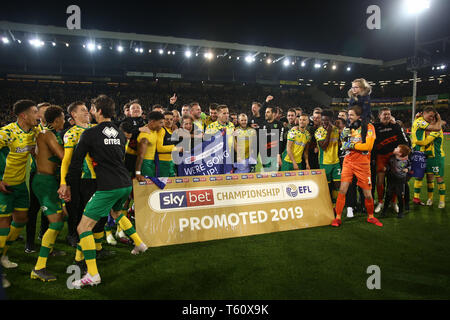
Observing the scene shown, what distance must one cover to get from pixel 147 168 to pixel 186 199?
1051mm

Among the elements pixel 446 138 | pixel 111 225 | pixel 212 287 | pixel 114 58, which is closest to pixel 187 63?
pixel 114 58

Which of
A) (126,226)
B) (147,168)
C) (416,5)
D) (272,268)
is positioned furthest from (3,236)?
(416,5)

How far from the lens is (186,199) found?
14.2 feet

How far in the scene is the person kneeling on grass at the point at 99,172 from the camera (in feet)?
9.77

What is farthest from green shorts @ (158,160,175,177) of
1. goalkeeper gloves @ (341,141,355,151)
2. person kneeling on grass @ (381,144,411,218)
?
person kneeling on grass @ (381,144,411,218)

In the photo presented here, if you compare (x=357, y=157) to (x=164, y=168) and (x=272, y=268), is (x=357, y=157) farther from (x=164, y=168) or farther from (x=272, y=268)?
(x=164, y=168)

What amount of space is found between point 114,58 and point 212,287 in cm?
3307

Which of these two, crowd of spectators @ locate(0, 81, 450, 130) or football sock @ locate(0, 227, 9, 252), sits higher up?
crowd of spectators @ locate(0, 81, 450, 130)

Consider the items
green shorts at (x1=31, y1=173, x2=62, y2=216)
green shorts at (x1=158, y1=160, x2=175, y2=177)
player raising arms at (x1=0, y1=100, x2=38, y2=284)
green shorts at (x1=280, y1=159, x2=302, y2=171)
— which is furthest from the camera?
green shorts at (x1=280, y1=159, x2=302, y2=171)

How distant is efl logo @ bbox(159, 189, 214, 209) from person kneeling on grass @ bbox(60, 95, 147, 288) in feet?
3.50

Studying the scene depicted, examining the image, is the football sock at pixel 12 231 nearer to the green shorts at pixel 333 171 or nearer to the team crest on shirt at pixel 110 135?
the team crest on shirt at pixel 110 135

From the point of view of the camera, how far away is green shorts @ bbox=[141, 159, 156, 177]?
15.8 ft

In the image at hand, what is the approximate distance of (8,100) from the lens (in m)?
28.6

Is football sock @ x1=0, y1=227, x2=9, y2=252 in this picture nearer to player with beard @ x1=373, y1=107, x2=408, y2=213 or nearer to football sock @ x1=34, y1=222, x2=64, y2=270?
football sock @ x1=34, y1=222, x2=64, y2=270
